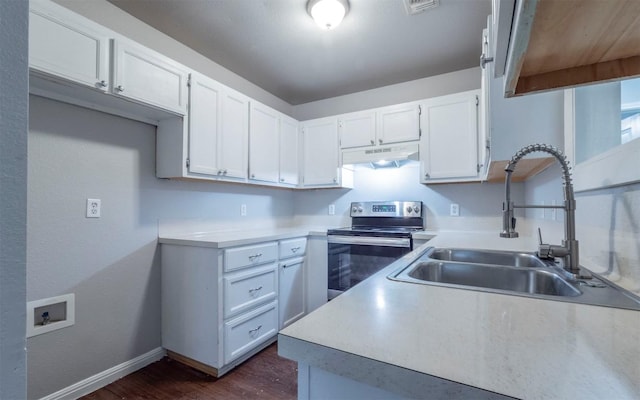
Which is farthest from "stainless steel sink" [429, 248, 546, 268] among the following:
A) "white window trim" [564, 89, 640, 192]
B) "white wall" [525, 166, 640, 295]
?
"white window trim" [564, 89, 640, 192]

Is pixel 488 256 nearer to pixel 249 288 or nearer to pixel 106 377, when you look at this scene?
pixel 249 288

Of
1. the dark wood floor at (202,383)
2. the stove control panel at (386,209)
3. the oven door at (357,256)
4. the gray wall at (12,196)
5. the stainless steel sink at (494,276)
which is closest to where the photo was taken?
the gray wall at (12,196)

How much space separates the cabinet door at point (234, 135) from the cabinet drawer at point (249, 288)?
82 cm

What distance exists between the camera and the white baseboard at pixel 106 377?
1.64 metres

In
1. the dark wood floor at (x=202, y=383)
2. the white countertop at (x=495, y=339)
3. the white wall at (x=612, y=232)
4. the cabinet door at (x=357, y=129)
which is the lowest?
the dark wood floor at (x=202, y=383)

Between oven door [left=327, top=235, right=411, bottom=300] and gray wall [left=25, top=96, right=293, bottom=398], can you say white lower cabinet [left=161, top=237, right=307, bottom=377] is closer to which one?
gray wall [left=25, top=96, right=293, bottom=398]

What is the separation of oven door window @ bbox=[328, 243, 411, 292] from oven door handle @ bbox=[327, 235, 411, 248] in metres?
0.03

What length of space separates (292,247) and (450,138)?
5.58ft

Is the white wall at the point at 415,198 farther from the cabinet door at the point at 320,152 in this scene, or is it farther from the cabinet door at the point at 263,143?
the cabinet door at the point at 263,143

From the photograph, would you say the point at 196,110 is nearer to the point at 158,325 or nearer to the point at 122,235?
the point at 122,235

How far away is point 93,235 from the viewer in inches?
70.8

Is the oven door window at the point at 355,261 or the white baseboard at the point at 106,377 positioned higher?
the oven door window at the point at 355,261

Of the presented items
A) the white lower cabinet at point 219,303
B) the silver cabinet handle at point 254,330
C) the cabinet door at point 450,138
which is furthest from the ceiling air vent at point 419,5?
the silver cabinet handle at point 254,330

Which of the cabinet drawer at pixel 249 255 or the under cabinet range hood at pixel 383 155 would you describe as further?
the under cabinet range hood at pixel 383 155
